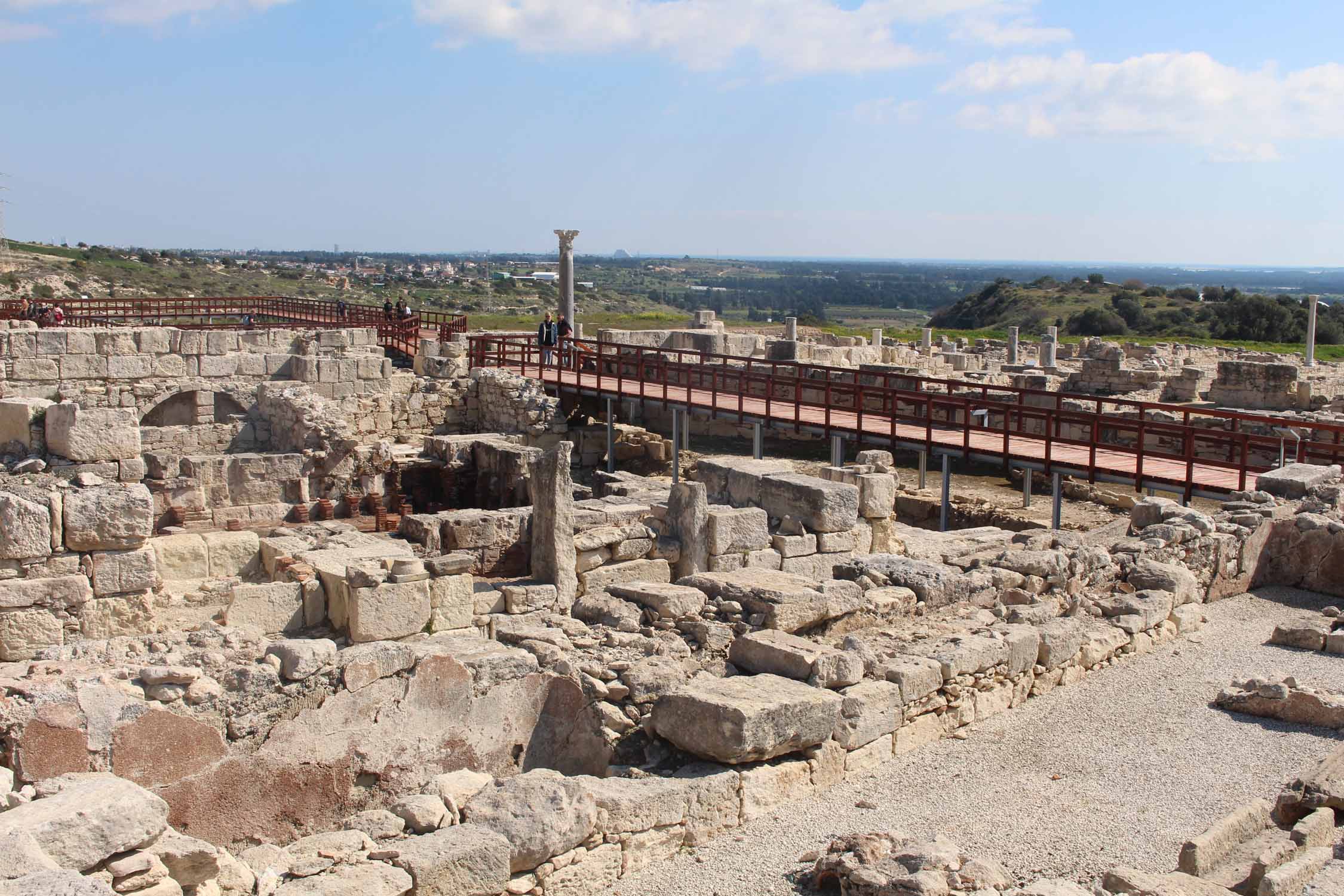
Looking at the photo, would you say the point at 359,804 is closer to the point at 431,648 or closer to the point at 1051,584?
the point at 431,648

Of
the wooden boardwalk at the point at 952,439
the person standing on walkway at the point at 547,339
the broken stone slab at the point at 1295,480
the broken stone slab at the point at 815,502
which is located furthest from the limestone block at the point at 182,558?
the person standing on walkway at the point at 547,339

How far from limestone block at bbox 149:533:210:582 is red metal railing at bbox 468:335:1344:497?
9.18 metres

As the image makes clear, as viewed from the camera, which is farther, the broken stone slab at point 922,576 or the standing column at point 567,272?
the standing column at point 567,272

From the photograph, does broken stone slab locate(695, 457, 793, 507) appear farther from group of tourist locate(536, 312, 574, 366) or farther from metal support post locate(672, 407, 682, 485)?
group of tourist locate(536, 312, 574, 366)

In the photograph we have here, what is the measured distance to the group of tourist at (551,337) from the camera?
2323 centimetres

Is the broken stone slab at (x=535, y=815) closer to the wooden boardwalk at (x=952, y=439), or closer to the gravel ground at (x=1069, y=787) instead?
the gravel ground at (x=1069, y=787)

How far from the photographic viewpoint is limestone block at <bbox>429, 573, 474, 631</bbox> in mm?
7816

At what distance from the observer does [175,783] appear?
5.82 m

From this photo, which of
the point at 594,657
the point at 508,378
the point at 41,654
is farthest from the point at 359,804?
the point at 508,378

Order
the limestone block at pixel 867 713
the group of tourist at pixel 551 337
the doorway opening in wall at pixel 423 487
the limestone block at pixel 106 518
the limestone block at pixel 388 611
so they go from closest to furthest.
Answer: the limestone block at pixel 867 713, the limestone block at pixel 388 611, the limestone block at pixel 106 518, the doorway opening in wall at pixel 423 487, the group of tourist at pixel 551 337

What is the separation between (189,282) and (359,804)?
61.4m

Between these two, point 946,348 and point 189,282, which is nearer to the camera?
point 946,348

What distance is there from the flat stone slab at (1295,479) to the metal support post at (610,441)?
414 inches

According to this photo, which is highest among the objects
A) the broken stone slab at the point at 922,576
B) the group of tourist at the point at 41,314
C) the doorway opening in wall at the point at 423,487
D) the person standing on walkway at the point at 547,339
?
the group of tourist at the point at 41,314
